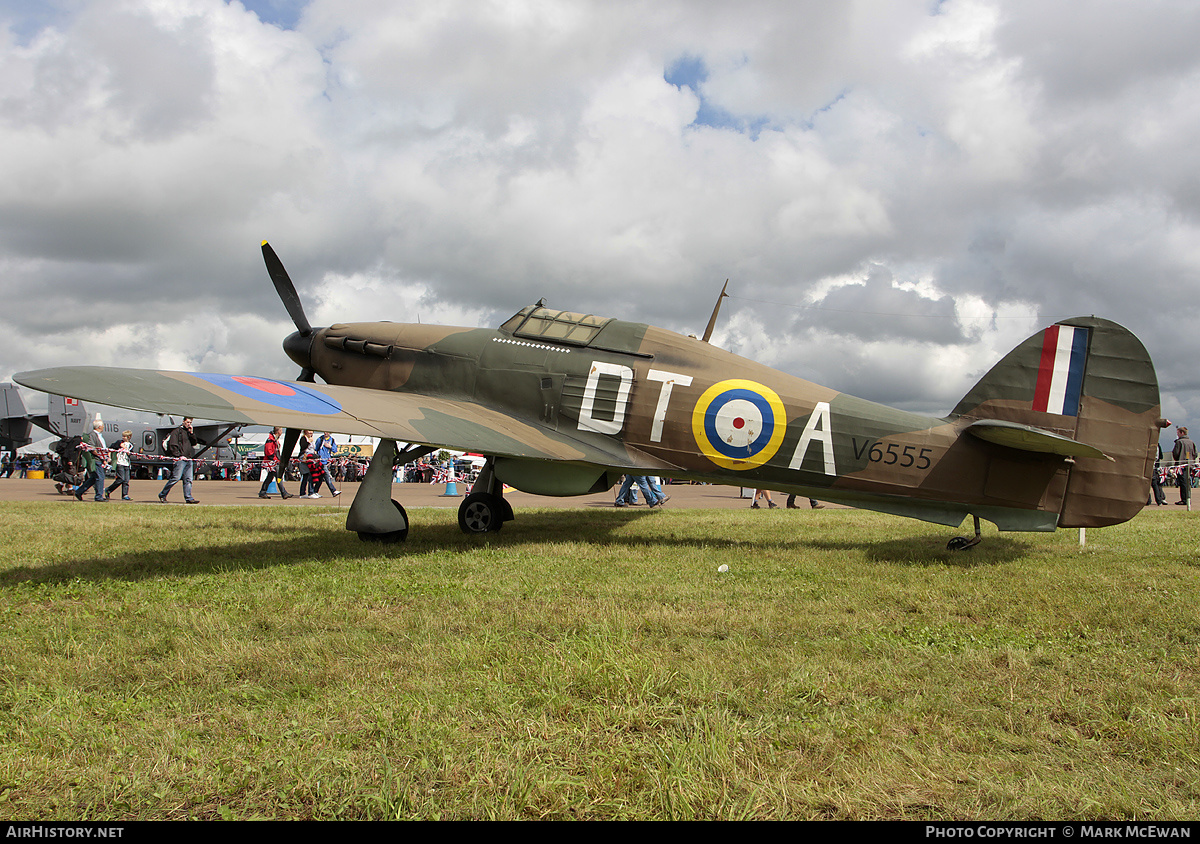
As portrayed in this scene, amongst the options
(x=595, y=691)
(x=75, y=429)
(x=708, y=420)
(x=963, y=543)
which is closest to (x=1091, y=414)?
(x=963, y=543)

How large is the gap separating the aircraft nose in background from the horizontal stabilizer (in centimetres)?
904

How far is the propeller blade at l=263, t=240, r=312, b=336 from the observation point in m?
10.7

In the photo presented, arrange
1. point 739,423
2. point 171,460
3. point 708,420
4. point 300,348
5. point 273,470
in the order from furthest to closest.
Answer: point 273,470, point 171,460, point 300,348, point 708,420, point 739,423

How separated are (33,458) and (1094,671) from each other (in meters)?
64.1

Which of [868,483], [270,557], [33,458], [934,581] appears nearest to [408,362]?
[270,557]

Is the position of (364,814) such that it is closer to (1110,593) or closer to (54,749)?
(54,749)

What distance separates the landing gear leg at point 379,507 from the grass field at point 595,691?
4.46ft

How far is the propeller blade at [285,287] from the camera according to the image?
1069 cm

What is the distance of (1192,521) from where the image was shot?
11.6m

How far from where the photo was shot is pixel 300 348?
34.5 ft

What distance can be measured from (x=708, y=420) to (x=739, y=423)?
0.37 metres

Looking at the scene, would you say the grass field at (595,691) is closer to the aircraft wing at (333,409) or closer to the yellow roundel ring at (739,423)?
the aircraft wing at (333,409)

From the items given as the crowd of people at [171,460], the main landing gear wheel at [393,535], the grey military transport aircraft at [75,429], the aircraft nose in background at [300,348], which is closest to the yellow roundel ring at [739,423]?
the main landing gear wheel at [393,535]

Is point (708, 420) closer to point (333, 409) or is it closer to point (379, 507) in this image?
point (379, 507)
